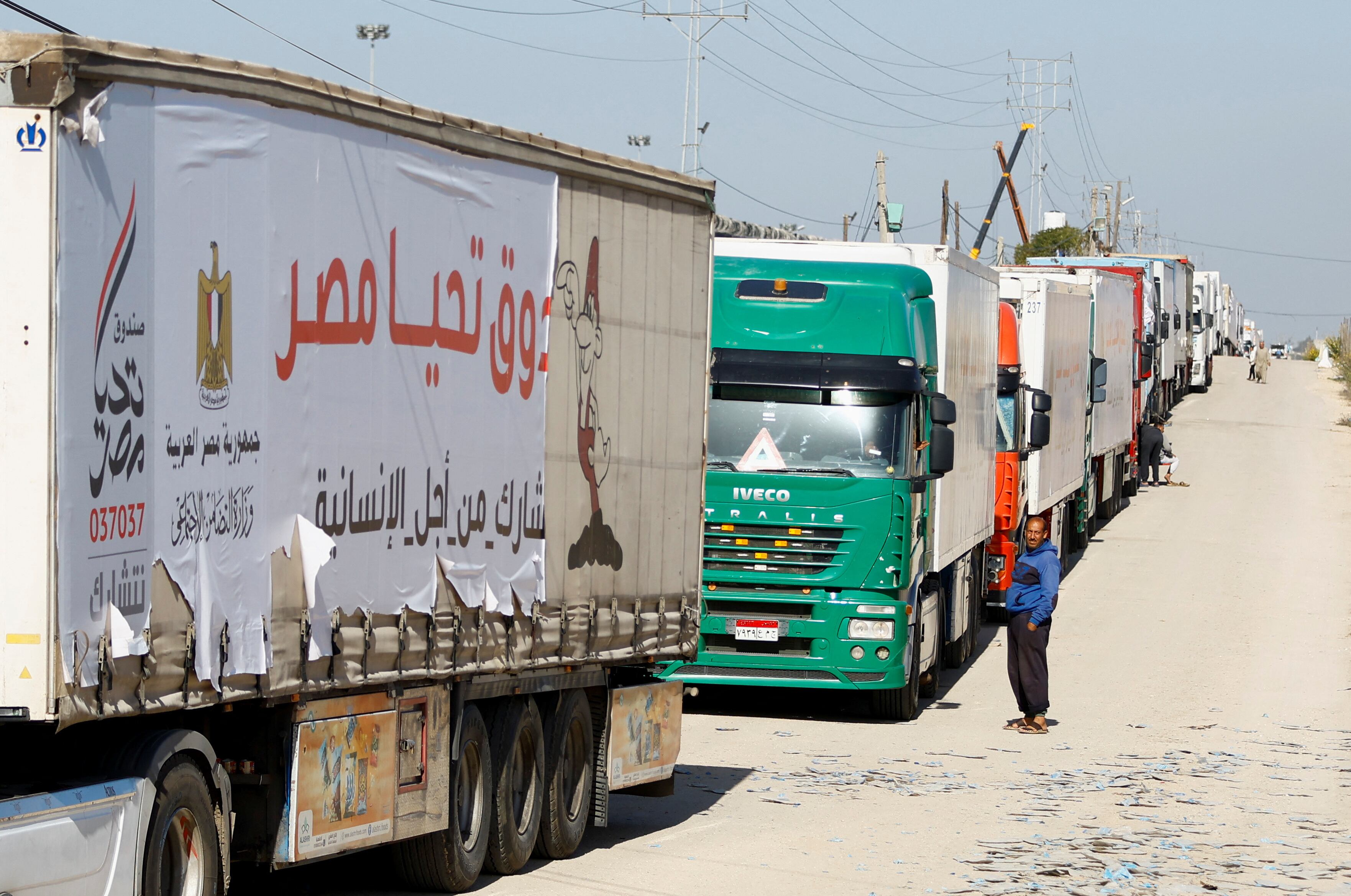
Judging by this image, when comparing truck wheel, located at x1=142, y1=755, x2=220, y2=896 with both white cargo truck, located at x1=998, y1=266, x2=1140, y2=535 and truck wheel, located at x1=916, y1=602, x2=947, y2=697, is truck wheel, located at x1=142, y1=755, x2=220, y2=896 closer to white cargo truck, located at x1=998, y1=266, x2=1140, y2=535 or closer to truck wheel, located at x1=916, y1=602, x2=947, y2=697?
truck wheel, located at x1=916, y1=602, x2=947, y2=697

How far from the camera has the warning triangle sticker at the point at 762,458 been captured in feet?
55.0

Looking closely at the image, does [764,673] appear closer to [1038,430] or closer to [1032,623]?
[1032,623]

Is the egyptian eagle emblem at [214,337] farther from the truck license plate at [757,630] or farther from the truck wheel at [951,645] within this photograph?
the truck wheel at [951,645]

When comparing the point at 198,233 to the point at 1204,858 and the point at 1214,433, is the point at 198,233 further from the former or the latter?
the point at 1214,433

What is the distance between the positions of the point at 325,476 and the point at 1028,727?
1007 centimetres

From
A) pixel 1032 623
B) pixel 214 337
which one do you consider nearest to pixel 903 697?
pixel 1032 623

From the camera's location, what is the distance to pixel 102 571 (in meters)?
6.96

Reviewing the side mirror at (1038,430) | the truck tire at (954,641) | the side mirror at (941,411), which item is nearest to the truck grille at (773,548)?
the side mirror at (941,411)

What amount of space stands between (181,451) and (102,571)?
0.68 meters

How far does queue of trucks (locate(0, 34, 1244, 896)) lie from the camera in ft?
22.2

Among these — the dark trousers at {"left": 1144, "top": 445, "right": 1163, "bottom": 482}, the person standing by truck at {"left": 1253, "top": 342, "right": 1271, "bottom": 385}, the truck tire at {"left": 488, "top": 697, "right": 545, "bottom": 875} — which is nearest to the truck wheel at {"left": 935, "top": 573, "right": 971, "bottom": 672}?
the truck tire at {"left": 488, "top": 697, "right": 545, "bottom": 875}

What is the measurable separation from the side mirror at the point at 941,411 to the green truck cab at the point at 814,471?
0.02 m

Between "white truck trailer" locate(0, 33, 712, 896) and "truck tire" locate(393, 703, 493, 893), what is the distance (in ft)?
0.07

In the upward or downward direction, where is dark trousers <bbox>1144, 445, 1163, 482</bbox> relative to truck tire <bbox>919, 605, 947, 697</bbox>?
upward
